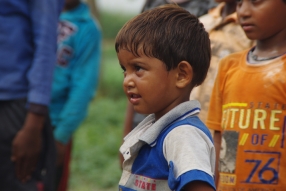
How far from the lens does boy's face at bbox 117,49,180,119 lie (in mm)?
2535

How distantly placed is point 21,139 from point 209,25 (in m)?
1.23

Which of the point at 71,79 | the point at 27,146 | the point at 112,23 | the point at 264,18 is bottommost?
the point at 112,23

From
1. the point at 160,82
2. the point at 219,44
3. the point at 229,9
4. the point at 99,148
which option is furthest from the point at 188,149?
the point at 99,148

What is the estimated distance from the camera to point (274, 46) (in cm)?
311

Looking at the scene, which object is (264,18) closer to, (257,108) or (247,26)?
(247,26)

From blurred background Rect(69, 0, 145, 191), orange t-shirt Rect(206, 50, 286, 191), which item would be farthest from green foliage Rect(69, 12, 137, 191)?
orange t-shirt Rect(206, 50, 286, 191)

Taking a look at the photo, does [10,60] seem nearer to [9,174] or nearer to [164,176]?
[9,174]

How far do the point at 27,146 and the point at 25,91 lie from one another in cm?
31

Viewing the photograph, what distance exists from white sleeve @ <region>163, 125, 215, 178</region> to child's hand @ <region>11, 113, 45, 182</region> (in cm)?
148

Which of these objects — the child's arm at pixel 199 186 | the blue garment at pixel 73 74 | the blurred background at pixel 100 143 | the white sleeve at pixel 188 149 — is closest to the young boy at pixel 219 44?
the white sleeve at pixel 188 149

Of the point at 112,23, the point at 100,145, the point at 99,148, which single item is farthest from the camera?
the point at 112,23

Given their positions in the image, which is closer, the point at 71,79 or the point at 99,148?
the point at 71,79

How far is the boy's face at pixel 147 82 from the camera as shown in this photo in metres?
2.54

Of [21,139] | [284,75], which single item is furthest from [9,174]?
[284,75]
